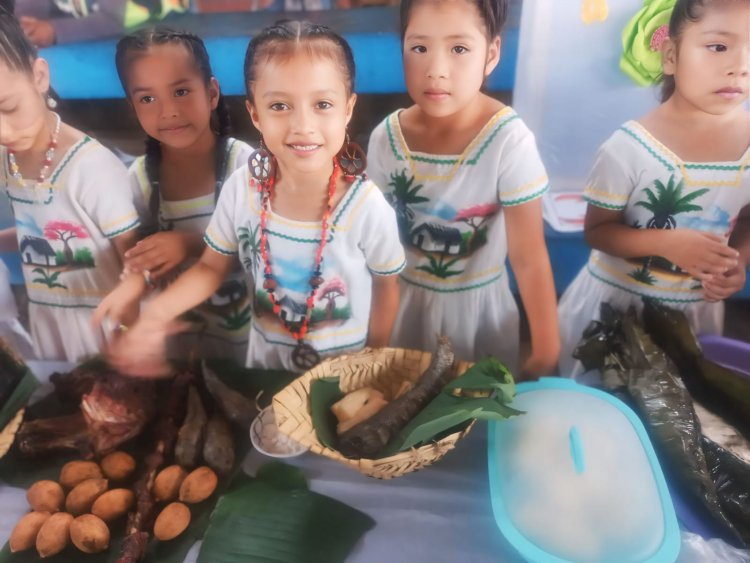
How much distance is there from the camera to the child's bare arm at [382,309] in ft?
3.17

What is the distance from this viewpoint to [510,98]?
34.8 inches

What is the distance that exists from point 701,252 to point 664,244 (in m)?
0.06

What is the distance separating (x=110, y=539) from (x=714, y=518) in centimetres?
90

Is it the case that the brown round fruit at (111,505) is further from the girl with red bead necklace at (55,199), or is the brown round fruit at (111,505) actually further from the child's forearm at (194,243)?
the child's forearm at (194,243)

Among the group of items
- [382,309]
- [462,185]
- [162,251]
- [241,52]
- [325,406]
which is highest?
[241,52]

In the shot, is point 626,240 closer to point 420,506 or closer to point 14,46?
point 420,506

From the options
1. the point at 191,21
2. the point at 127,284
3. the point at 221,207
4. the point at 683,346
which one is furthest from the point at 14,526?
the point at 683,346

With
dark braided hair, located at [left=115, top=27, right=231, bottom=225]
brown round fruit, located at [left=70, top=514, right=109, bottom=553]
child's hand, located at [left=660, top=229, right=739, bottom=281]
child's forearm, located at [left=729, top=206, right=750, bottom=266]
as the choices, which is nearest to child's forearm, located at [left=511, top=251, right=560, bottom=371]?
child's hand, located at [left=660, top=229, right=739, bottom=281]

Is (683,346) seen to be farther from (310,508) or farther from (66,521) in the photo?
(66,521)

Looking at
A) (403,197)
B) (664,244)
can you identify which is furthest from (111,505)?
(664,244)

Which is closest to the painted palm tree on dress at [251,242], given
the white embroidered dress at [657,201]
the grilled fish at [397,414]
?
the grilled fish at [397,414]

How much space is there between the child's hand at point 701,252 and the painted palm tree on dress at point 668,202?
2cm

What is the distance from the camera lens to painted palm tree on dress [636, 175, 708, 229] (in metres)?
0.91

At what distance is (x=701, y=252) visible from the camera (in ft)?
3.07
